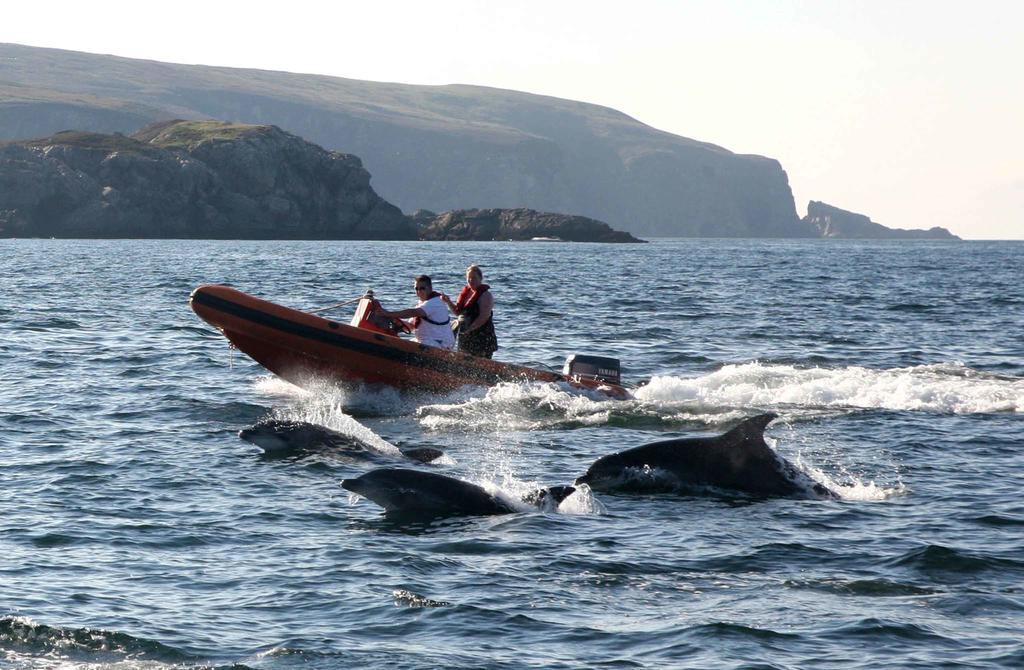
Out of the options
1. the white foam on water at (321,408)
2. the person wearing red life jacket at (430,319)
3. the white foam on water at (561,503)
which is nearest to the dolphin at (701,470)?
the white foam on water at (561,503)

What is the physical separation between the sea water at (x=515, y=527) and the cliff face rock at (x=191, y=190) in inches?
3690

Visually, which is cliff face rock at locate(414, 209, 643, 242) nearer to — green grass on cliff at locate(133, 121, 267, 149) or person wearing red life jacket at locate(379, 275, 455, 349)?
green grass on cliff at locate(133, 121, 267, 149)

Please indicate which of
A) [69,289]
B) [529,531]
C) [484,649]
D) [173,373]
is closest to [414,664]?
[484,649]

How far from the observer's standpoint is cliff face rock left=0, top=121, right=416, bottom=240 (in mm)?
115688

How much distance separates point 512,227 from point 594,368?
12846 cm

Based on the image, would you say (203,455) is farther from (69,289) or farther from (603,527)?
(69,289)

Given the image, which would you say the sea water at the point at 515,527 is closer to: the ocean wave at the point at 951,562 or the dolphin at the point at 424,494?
the ocean wave at the point at 951,562

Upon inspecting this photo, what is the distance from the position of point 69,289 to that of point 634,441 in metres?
30.4

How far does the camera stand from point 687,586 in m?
10.4

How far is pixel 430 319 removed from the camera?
20719 mm

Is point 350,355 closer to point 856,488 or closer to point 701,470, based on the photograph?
point 701,470

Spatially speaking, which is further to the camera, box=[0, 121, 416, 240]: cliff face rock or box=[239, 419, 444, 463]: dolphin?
box=[0, 121, 416, 240]: cliff face rock

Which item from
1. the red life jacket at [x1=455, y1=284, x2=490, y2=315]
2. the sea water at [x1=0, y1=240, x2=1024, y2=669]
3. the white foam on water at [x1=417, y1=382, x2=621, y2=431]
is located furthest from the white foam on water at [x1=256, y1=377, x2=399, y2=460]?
the red life jacket at [x1=455, y1=284, x2=490, y2=315]

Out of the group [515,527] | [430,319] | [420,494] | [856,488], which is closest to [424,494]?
[420,494]
